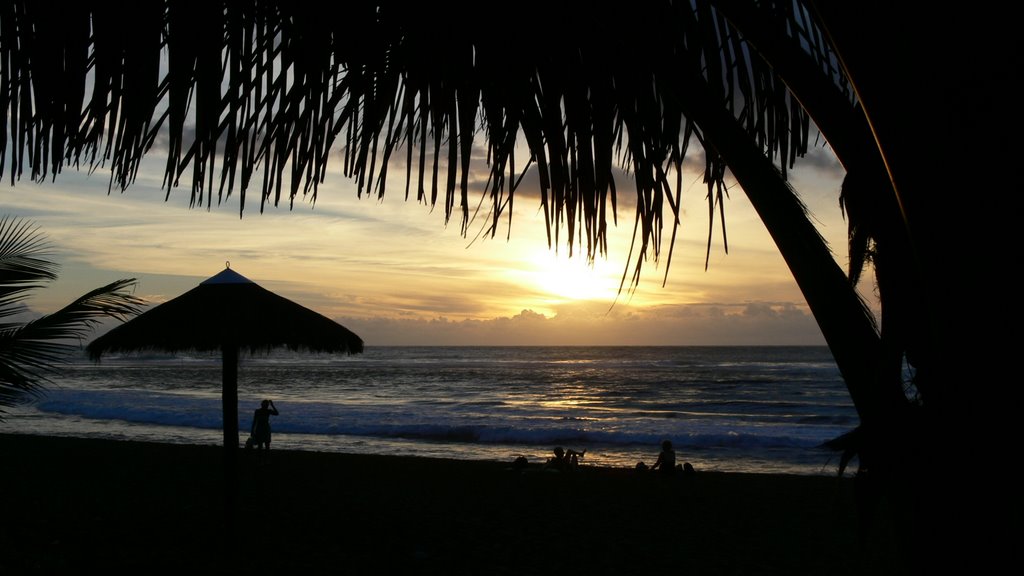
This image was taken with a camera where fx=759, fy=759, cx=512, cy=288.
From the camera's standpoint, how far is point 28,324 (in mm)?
4141

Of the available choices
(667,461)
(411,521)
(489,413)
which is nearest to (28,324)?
(411,521)

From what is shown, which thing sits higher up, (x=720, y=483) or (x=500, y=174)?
(x=500, y=174)

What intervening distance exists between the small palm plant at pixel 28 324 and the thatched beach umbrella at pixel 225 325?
4.70 feet

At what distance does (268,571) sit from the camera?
636 cm

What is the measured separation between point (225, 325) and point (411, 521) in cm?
391

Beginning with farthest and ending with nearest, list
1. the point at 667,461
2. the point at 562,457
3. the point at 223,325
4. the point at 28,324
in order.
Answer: the point at 562,457 → the point at 667,461 → the point at 223,325 → the point at 28,324

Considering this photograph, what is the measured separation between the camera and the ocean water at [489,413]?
18625 mm

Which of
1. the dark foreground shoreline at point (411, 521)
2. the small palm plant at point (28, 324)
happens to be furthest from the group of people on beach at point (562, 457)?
the small palm plant at point (28, 324)

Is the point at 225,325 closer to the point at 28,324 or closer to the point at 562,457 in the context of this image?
the point at 28,324

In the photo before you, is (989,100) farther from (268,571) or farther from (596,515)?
(596,515)

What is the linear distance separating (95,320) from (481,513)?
19.5 ft

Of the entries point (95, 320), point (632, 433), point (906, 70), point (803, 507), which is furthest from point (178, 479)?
point (632, 433)

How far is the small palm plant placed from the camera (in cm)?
399

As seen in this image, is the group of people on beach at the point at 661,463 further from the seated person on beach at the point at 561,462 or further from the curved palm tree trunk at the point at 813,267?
the curved palm tree trunk at the point at 813,267
